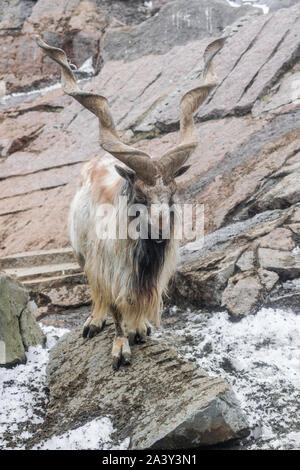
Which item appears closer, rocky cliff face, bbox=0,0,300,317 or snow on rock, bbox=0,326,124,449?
snow on rock, bbox=0,326,124,449

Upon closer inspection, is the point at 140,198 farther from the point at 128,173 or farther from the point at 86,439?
the point at 86,439

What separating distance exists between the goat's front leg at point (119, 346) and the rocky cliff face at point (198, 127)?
1.17 m

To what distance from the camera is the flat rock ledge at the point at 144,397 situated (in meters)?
3.66

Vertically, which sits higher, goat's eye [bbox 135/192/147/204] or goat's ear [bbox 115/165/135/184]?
goat's ear [bbox 115/165/135/184]

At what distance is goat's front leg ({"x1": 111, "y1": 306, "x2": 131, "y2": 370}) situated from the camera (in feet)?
15.6

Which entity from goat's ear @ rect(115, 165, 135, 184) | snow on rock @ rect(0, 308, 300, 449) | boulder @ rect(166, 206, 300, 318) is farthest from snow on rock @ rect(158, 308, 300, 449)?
goat's ear @ rect(115, 165, 135, 184)

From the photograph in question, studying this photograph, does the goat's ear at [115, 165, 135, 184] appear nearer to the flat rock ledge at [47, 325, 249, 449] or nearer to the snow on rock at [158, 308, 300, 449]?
Answer: the flat rock ledge at [47, 325, 249, 449]

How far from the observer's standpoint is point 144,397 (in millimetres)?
4207

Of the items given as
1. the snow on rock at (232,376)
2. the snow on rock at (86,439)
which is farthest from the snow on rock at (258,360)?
the snow on rock at (86,439)

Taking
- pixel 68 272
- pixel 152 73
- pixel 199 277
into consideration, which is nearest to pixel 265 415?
pixel 199 277

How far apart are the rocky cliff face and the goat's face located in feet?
4.69

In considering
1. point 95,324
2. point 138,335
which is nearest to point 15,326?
point 95,324

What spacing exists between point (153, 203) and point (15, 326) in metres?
1.98

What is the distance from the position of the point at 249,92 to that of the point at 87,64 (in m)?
5.44
